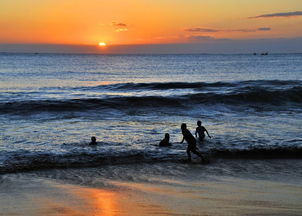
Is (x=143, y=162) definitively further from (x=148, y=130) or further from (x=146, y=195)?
(x=148, y=130)

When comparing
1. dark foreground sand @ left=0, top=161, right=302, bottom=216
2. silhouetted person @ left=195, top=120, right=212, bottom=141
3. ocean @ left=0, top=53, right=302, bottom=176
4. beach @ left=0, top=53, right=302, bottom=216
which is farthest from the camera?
silhouetted person @ left=195, top=120, right=212, bottom=141

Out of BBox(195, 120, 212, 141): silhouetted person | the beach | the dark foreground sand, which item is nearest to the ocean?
the beach

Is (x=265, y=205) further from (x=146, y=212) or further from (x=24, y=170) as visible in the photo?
(x=24, y=170)

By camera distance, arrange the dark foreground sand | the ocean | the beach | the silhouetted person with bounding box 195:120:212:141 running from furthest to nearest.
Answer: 1. the silhouetted person with bounding box 195:120:212:141
2. the ocean
3. the beach
4. the dark foreground sand

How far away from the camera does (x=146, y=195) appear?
9.56 metres

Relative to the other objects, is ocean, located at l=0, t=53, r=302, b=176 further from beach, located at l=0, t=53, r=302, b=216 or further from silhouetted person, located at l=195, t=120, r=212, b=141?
silhouetted person, located at l=195, t=120, r=212, b=141

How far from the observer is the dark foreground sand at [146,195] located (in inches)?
332

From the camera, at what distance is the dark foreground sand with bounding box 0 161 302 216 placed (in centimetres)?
843

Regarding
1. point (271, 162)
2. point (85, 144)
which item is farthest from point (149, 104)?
point (271, 162)

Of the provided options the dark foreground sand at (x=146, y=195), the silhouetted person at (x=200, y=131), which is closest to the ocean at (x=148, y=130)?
the silhouetted person at (x=200, y=131)

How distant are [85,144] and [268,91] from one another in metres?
24.0

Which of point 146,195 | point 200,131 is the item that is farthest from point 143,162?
point 146,195

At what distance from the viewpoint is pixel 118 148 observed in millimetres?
15914

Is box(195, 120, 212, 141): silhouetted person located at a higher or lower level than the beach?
higher
